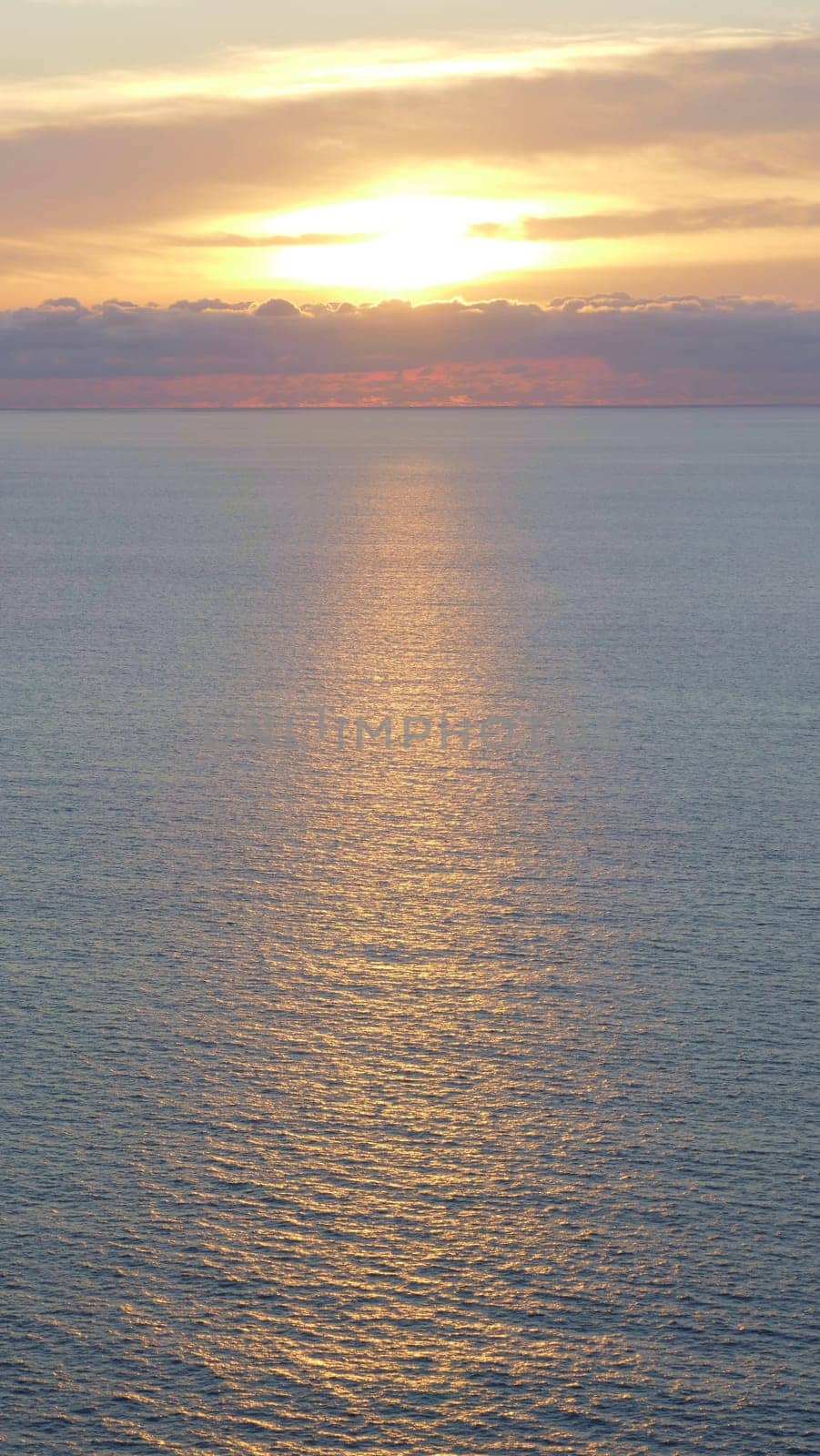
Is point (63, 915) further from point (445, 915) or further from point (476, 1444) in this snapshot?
point (476, 1444)

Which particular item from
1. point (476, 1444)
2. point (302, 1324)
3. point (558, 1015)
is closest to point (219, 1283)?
point (302, 1324)

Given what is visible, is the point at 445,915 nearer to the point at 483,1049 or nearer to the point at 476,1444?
the point at 483,1049

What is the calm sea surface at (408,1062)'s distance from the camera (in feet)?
63.3

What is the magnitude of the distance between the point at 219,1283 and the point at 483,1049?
26.0 ft

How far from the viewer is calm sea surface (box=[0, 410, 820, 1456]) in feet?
63.3

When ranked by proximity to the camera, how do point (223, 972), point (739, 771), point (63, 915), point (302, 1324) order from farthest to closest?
1. point (739, 771)
2. point (63, 915)
3. point (223, 972)
4. point (302, 1324)

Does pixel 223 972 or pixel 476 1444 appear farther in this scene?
pixel 223 972

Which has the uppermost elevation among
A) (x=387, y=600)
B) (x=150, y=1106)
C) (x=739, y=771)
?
(x=150, y=1106)

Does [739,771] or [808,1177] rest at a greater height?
[808,1177]

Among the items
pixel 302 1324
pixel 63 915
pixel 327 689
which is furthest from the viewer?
pixel 327 689

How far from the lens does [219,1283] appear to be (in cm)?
2102

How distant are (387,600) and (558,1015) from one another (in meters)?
56.0

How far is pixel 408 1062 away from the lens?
27312 millimetres

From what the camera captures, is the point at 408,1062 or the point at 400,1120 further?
the point at 408,1062
